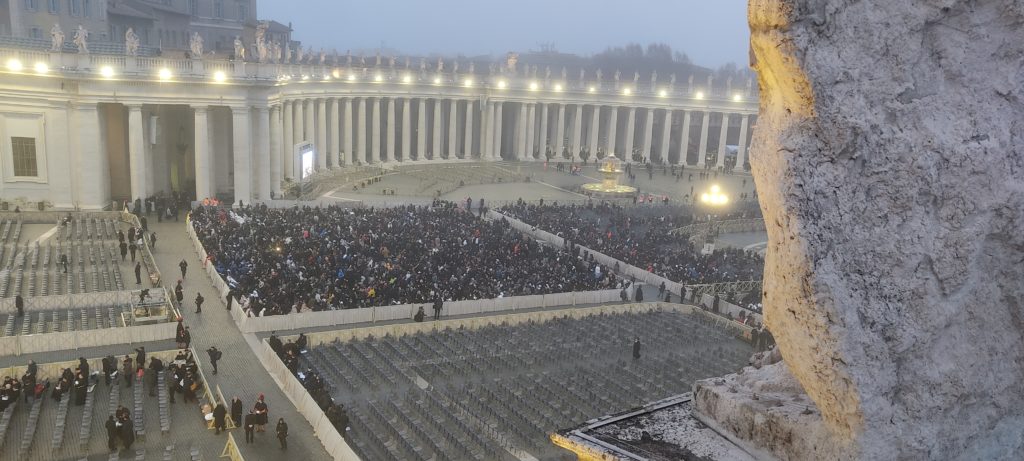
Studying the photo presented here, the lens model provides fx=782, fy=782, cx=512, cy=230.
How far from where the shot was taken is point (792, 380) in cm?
961

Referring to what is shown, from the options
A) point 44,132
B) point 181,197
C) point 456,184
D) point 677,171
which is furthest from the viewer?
point 677,171

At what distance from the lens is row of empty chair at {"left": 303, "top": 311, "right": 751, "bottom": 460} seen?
69.7 feet

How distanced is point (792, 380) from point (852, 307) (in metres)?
2.47

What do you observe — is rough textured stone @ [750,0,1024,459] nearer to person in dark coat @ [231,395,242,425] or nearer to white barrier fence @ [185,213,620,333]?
person in dark coat @ [231,395,242,425]

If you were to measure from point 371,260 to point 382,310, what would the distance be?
6664 mm

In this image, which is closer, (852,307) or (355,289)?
(852,307)

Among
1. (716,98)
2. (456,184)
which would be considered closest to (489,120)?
(456,184)

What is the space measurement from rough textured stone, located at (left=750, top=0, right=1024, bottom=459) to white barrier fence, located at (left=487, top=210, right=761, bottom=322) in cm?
2791

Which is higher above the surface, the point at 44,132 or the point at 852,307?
the point at 852,307

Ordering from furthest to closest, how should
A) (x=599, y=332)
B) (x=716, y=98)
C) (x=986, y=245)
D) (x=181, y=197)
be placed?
(x=716, y=98), (x=181, y=197), (x=599, y=332), (x=986, y=245)

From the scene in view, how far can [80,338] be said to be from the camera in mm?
26594

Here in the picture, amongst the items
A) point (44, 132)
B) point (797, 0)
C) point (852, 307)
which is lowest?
point (44, 132)

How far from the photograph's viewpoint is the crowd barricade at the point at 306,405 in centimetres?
1997

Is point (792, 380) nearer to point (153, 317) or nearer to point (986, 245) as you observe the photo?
point (986, 245)
